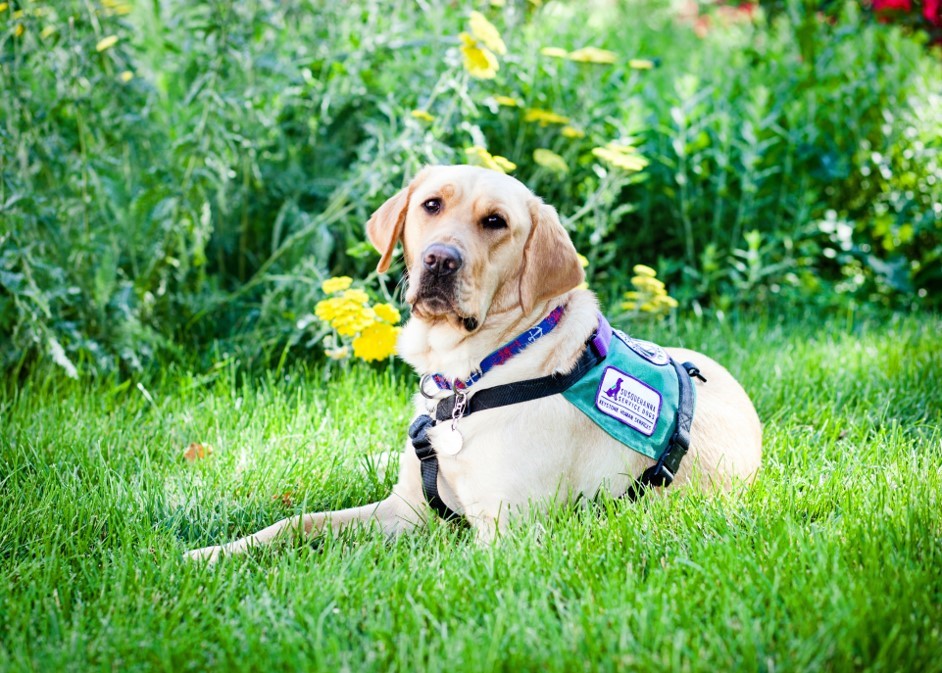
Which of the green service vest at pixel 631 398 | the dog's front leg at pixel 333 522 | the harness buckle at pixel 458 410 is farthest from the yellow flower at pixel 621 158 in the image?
the dog's front leg at pixel 333 522

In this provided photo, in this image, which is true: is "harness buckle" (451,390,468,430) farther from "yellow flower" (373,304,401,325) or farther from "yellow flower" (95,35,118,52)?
"yellow flower" (95,35,118,52)

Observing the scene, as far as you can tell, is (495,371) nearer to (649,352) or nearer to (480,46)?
(649,352)

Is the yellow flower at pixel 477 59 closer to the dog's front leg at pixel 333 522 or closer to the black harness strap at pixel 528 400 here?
the black harness strap at pixel 528 400

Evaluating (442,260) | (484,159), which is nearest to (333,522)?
(442,260)

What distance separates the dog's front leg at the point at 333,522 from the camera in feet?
8.48

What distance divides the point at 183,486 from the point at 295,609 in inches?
37.0

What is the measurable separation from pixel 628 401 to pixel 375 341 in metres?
1.17

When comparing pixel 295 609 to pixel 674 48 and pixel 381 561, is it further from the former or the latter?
pixel 674 48

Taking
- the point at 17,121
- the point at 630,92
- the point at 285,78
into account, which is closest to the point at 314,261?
the point at 285,78

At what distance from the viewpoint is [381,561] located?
8.10ft

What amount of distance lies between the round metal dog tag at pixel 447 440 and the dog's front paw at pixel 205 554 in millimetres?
663

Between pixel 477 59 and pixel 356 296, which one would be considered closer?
pixel 356 296

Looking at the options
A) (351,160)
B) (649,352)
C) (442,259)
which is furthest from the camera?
(351,160)

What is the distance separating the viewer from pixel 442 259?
2633mm
